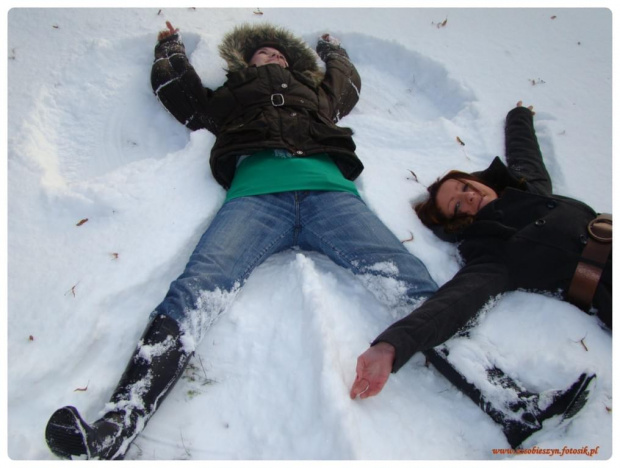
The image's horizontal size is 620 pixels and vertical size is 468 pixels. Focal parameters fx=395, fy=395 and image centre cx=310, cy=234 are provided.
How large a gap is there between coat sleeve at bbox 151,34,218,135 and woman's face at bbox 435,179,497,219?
1652mm

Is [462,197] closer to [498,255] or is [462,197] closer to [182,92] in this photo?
[498,255]

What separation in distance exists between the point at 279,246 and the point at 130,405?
1.08 metres

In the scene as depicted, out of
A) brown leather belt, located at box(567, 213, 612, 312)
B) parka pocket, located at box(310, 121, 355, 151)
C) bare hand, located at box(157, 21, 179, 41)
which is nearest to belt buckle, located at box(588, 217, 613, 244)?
brown leather belt, located at box(567, 213, 612, 312)

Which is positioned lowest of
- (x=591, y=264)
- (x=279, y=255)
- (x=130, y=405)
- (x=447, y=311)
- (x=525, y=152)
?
(x=130, y=405)

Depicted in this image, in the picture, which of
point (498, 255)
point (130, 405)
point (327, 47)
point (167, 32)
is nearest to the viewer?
point (130, 405)

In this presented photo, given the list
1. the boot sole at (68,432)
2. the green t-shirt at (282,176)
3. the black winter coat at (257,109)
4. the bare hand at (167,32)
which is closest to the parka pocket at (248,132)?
the black winter coat at (257,109)

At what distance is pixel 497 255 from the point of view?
2.14 m

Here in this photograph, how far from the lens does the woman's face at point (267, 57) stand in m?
3.05

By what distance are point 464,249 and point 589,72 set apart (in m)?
2.64

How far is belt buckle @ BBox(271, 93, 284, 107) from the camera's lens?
2.65m

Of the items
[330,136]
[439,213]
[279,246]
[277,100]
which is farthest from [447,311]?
[277,100]

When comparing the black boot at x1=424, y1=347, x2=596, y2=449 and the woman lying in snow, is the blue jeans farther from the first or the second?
the black boot at x1=424, y1=347, x2=596, y2=449

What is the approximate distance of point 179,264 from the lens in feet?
7.22

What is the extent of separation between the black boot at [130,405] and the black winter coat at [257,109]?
1.15 meters
